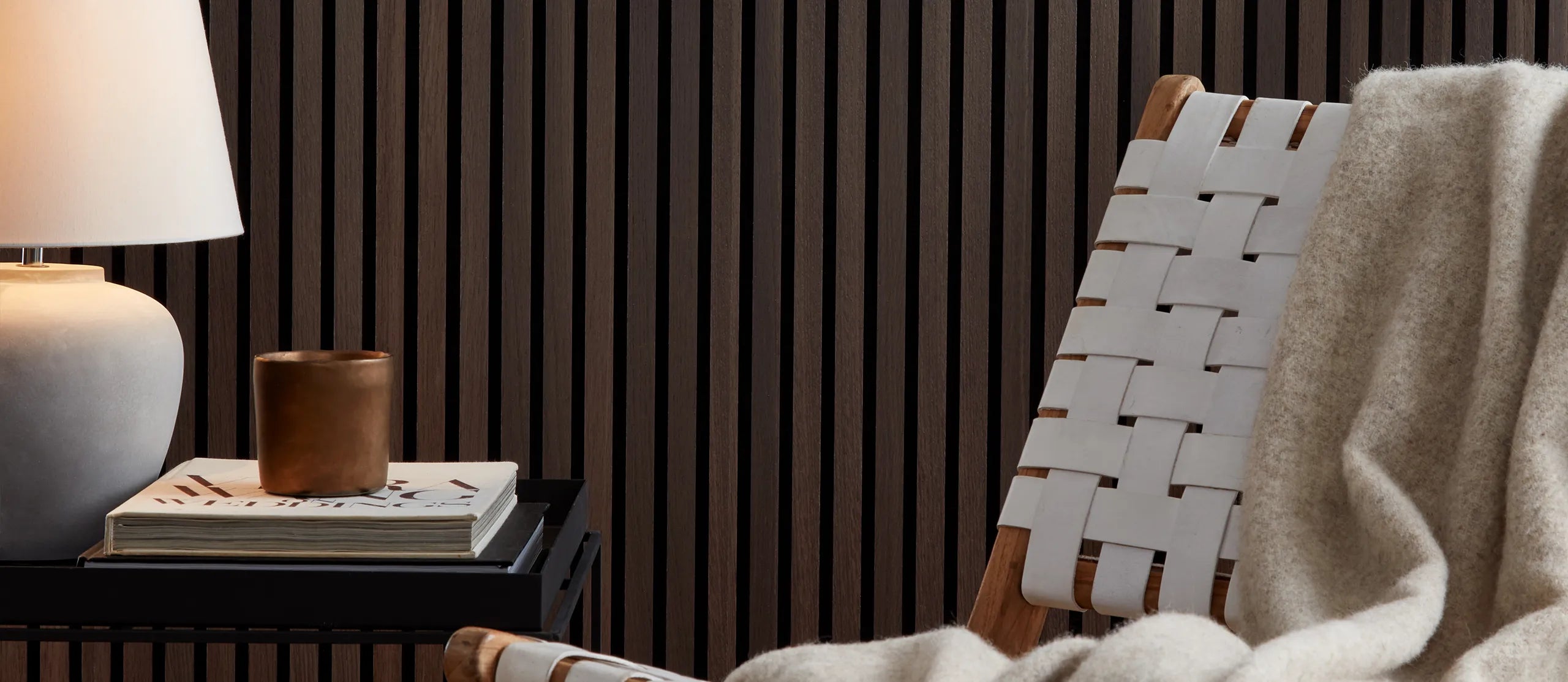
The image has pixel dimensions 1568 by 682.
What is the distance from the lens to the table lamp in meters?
0.81

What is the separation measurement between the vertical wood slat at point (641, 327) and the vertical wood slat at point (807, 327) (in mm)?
→ 146

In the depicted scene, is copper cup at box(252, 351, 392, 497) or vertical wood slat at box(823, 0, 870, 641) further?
vertical wood slat at box(823, 0, 870, 641)

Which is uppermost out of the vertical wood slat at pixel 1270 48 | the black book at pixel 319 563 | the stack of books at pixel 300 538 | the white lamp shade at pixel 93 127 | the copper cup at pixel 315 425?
the vertical wood slat at pixel 1270 48

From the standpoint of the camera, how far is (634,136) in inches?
51.9

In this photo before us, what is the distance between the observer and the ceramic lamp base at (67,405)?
2.64 feet

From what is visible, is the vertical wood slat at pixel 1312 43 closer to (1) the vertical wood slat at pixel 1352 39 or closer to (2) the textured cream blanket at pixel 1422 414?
(1) the vertical wood slat at pixel 1352 39

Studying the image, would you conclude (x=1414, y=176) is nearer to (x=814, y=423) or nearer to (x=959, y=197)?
(x=959, y=197)

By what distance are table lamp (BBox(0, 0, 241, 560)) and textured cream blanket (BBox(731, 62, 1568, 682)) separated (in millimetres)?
529

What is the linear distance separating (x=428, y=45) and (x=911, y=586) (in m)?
0.77

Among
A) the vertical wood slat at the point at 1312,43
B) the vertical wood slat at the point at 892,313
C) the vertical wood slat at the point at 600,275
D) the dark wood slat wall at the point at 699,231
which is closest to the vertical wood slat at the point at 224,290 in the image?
the dark wood slat wall at the point at 699,231

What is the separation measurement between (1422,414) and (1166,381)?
6.2 inches

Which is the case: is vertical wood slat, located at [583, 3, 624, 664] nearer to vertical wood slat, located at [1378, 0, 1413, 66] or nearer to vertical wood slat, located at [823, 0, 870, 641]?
vertical wood slat, located at [823, 0, 870, 641]

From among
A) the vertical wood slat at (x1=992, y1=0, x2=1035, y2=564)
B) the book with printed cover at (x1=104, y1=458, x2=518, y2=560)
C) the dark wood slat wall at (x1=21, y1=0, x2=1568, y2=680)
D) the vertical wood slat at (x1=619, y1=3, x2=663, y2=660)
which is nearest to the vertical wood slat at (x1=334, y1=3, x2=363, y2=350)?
the dark wood slat wall at (x1=21, y1=0, x2=1568, y2=680)

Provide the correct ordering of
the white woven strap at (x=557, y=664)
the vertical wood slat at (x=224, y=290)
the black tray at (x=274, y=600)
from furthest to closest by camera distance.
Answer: the vertical wood slat at (x=224, y=290)
the black tray at (x=274, y=600)
the white woven strap at (x=557, y=664)
